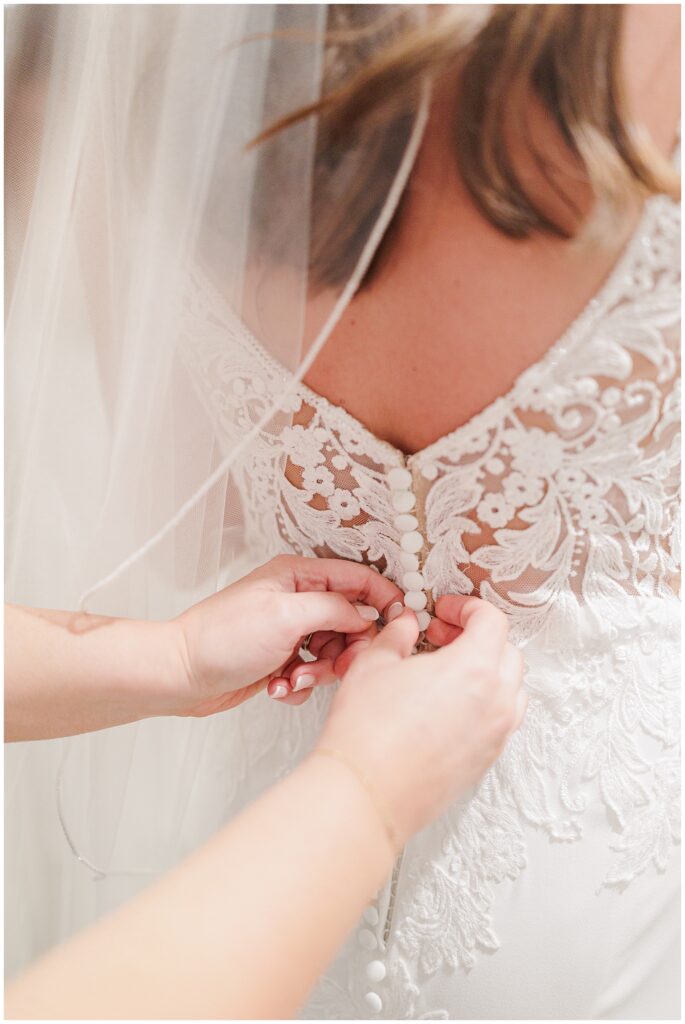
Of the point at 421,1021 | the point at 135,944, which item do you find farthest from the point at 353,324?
the point at 421,1021

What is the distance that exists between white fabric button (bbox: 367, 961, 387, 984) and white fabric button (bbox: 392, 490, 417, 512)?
48cm

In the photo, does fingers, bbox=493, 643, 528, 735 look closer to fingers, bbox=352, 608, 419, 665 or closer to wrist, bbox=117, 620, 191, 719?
fingers, bbox=352, 608, 419, 665

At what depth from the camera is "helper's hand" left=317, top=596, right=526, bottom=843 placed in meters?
0.57

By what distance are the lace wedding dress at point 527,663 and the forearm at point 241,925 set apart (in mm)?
238

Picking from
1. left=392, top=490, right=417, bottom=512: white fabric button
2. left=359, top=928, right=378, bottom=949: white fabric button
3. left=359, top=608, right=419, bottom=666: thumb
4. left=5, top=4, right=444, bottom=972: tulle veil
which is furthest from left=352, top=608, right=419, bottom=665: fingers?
left=359, top=928, right=378, bottom=949: white fabric button

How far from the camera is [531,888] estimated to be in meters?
0.72

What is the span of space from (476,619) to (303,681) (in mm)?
218

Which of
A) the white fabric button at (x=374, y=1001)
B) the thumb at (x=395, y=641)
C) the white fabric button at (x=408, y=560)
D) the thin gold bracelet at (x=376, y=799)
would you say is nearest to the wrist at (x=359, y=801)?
the thin gold bracelet at (x=376, y=799)

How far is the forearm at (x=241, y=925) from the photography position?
460mm

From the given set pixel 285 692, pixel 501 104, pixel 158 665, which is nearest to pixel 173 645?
pixel 158 665

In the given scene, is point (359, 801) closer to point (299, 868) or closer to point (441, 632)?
point (299, 868)

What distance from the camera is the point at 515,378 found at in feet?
1.94

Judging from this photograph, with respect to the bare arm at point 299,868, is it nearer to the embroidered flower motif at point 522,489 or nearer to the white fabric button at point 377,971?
the embroidered flower motif at point 522,489

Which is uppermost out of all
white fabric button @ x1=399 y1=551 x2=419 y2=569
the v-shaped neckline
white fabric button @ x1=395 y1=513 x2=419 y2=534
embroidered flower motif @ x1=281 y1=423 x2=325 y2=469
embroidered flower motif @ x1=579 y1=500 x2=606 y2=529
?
the v-shaped neckline
